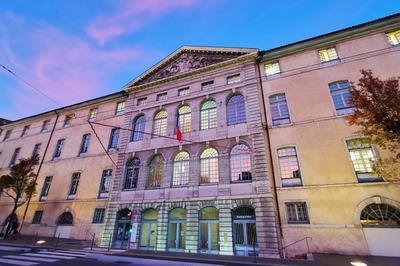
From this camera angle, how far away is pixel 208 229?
46.2 ft

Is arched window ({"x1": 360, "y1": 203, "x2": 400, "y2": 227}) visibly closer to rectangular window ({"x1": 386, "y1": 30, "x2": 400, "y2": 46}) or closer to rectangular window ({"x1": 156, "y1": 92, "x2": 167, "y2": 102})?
rectangular window ({"x1": 386, "y1": 30, "x2": 400, "y2": 46})

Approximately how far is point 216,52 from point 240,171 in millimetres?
10818

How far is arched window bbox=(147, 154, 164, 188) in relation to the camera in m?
17.1

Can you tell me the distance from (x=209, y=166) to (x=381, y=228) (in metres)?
10.3

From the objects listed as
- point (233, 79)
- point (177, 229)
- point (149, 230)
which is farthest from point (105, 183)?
point (233, 79)

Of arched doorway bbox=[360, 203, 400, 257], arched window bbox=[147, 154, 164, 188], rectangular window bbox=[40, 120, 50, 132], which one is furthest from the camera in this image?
rectangular window bbox=[40, 120, 50, 132]

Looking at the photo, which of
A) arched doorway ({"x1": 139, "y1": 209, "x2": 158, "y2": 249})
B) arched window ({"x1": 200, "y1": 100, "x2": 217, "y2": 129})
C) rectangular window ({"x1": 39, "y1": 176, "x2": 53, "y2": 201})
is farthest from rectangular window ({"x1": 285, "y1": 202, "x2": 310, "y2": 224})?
rectangular window ({"x1": 39, "y1": 176, "x2": 53, "y2": 201})

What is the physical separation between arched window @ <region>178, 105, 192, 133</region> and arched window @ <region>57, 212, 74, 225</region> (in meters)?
13.1

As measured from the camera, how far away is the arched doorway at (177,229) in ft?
47.6

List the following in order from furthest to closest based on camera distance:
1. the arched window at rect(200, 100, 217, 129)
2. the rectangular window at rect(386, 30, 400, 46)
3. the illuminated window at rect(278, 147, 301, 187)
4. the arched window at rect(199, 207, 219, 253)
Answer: the arched window at rect(200, 100, 217, 129) → the rectangular window at rect(386, 30, 400, 46) → the arched window at rect(199, 207, 219, 253) → the illuminated window at rect(278, 147, 301, 187)

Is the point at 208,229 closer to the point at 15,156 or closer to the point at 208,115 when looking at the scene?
the point at 208,115

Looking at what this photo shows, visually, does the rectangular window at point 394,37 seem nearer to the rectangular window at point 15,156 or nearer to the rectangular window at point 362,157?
the rectangular window at point 362,157

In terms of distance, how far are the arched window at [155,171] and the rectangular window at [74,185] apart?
8.53 m

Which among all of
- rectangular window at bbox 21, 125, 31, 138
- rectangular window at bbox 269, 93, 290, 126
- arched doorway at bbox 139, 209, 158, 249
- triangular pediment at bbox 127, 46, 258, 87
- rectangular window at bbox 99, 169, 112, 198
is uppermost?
triangular pediment at bbox 127, 46, 258, 87
